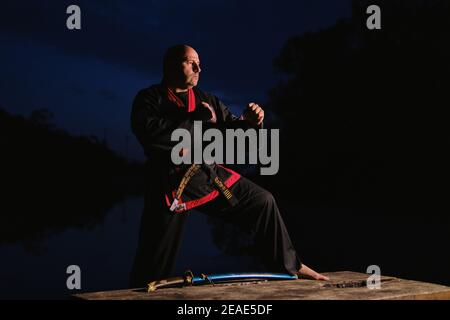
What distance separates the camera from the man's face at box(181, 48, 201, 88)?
4.00m

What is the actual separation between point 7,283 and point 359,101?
1712 cm

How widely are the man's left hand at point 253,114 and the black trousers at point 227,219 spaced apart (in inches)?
17.8

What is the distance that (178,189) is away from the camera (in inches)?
152

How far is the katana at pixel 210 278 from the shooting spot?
144 inches

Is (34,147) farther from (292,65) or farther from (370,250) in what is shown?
(370,250)

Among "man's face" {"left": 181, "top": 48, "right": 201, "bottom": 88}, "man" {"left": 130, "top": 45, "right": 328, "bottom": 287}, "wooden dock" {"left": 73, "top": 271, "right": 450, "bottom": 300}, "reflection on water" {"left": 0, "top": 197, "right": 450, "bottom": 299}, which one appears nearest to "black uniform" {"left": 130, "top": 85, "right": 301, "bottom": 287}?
"man" {"left": 130, "top": 45, "right": 328, "bottom": 287}

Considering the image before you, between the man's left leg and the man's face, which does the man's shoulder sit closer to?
the man's face

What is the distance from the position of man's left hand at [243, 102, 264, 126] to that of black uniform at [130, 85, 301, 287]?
0.06 meters

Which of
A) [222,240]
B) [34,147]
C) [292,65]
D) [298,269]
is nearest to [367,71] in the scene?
[292,65]

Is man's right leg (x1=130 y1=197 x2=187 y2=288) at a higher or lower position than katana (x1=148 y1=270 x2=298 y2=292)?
higher

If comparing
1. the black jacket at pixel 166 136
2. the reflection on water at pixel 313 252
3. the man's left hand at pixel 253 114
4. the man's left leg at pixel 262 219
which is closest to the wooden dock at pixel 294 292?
the man's left leg at pixel 262 219

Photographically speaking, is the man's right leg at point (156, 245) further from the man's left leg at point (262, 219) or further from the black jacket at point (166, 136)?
the man's left leg at point (262, 219)

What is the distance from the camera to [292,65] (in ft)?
92.2

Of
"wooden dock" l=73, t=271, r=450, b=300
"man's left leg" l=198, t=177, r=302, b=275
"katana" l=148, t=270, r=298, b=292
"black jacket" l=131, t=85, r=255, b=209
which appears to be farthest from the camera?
"man's left leg" l=198, t=177, r=302, b=275
